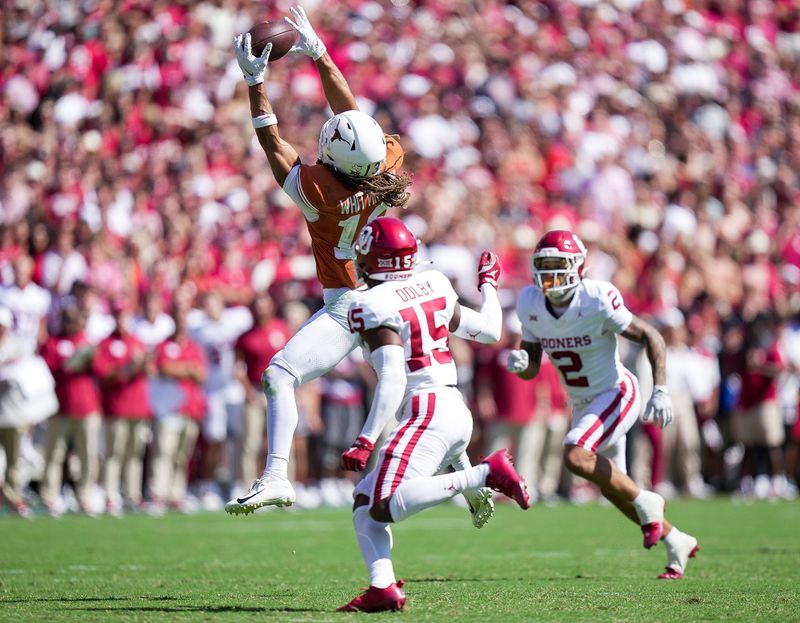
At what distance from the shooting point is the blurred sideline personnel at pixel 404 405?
5.68 m

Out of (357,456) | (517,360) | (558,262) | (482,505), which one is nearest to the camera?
(357,456)

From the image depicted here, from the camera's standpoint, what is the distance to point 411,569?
788 cm

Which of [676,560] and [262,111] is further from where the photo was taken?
[676,560]

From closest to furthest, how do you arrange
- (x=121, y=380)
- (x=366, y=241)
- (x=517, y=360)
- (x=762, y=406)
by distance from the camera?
(x=366, y=241), (x=517, y=360), (x=121, y=380), (x=762, y=406)

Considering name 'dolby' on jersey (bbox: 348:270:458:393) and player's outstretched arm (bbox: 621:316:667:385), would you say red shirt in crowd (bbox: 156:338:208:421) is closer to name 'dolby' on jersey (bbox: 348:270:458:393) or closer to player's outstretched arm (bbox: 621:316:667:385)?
player's outstretched arm (bbox: 621:316:667:385)

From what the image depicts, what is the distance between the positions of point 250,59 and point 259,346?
6.13m

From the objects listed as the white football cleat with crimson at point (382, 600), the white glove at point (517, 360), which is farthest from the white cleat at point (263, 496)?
the white glove at point (517, 360)

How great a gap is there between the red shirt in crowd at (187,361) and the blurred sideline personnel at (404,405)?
6.50 m

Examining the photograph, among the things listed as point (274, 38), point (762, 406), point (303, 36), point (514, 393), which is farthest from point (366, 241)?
point (762, 406)

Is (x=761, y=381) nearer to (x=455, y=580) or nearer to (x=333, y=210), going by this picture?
(x=455, y=580)

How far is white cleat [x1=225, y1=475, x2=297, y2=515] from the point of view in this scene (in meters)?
6.31

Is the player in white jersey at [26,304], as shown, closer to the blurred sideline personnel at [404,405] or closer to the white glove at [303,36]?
the white glove at [303,36]

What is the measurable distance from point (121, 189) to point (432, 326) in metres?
8.60

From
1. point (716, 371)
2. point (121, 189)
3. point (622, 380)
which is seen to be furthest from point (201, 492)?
point (622, 380)
